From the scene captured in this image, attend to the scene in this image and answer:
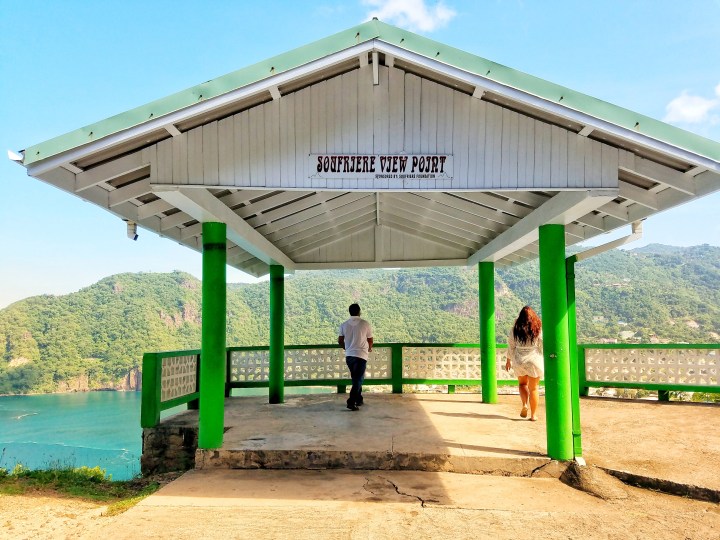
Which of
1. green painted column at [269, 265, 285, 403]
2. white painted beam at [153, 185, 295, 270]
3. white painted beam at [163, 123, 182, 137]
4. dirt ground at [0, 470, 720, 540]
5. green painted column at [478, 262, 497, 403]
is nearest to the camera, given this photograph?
dirt ground at [0, 470, 720, 540]

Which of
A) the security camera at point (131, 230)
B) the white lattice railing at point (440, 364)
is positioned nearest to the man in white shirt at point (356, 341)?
the white lattice railing at point (440, 364)

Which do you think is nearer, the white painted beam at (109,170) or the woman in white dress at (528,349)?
the white painted beam at (109,170)

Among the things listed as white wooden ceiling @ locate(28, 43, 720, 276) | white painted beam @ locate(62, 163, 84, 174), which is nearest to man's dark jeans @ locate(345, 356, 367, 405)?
white wooden ceiling @ locate(28, 43, 720, 276)

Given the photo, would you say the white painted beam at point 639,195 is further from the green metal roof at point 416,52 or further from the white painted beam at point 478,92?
the white painted beam at point 478,92

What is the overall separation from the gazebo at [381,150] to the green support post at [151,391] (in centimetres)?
223

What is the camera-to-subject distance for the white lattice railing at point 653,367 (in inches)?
427

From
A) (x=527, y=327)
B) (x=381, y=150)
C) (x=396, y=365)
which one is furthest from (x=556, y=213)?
(x=396, y=365)

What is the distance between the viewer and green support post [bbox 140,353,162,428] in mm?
8086

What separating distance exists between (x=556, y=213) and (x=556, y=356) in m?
1.63

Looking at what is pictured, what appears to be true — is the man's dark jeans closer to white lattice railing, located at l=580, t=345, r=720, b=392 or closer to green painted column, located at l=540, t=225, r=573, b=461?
green painted column, located at l=540, t=225, r=573, b=461

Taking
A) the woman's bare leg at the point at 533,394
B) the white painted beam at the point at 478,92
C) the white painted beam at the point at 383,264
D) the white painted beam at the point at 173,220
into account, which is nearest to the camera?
the white painted beam at the point at 478,92

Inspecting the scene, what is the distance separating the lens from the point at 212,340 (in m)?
6.17

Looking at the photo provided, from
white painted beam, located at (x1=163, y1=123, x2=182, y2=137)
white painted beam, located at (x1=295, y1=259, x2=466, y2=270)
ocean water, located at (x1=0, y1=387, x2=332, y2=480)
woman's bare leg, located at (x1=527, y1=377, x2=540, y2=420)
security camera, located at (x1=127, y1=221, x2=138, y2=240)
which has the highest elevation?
white painted beam, located at (x1=163, y1=123, x2=182, y2=137)

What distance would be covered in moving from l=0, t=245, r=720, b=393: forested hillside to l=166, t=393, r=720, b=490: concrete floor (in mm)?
40847
